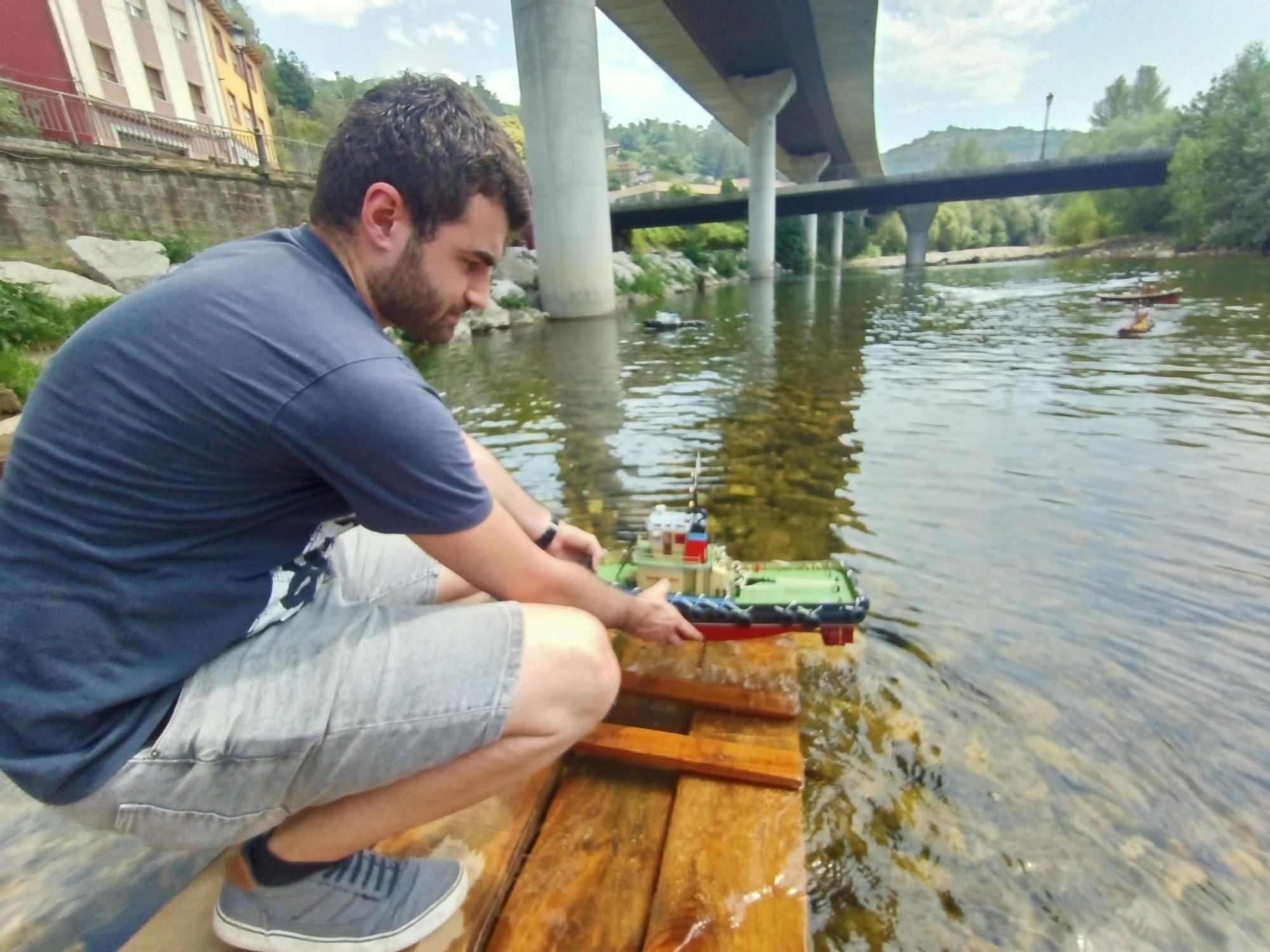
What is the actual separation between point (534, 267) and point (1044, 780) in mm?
27822

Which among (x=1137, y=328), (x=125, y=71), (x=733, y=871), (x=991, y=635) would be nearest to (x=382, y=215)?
(x=733, y=871)

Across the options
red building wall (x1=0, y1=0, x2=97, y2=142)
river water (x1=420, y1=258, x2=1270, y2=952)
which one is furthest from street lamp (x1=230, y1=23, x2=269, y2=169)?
river water (x1=420, y1=258, x2=1270, y2=952)

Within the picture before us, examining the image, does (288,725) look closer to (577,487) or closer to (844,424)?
(577,487)

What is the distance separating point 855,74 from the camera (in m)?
46.4

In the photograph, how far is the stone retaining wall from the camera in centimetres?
1523

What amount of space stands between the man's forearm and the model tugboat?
20.5 inches

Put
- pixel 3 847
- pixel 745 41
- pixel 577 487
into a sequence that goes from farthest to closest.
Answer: pixel 745 41, pixel 577 487, pixel 3 847

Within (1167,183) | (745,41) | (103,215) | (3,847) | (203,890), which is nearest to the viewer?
(203,890)

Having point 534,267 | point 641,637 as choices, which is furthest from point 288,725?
point 534,267

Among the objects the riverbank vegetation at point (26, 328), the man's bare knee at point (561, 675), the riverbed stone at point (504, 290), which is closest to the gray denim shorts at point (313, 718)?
the man's bare knee at point (561, 675)

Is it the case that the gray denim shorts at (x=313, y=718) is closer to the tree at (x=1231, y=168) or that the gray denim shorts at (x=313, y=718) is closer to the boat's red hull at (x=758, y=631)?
the boat's red hull at (x=758, y=631)

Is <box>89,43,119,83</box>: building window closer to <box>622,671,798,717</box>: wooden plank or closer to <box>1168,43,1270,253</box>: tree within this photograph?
<box>622,671,798,717</box>: wooden plank

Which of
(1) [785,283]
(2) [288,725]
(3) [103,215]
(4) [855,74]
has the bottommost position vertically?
(1) [785,283]

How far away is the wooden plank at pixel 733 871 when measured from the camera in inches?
75.2
